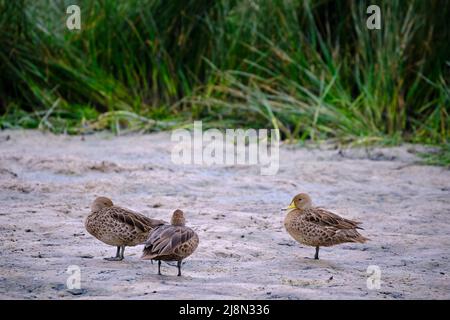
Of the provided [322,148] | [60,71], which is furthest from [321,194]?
[60,71]

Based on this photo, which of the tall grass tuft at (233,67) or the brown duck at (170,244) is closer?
the brown duck at (170,244)

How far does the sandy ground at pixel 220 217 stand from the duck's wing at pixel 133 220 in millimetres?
191

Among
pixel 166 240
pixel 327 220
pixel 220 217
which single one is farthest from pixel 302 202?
pixel 166 240

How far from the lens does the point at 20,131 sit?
918 cm

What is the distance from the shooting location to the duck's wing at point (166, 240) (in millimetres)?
4562

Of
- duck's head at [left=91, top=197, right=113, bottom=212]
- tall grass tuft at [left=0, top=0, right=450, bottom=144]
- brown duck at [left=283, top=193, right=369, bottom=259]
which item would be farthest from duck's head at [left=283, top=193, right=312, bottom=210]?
tall grass tuft at [left=0, top=0, right=450, bottom=144]

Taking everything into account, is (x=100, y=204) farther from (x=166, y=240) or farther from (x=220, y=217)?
(x=220, y=217)

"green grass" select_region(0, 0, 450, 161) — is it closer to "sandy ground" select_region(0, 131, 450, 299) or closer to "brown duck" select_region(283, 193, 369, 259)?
"sandy ground" select_region(0, 131, 450, 299)

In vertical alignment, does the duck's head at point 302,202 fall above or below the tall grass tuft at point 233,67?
below

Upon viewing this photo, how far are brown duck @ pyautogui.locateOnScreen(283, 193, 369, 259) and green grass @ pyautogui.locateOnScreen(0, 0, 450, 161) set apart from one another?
350 centimetres

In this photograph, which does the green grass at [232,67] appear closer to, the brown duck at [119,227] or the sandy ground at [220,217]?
the sandy ground at [220,217]

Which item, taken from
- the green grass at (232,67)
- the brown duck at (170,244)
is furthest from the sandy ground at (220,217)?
the green grass at (232,67)

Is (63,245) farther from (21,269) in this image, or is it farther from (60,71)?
(60,71)
